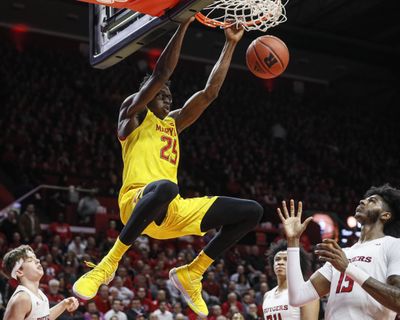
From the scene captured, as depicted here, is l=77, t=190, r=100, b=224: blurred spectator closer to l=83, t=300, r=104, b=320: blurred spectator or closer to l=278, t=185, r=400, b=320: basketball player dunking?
l=83, t=300, r=104, b=320: blurred spectator

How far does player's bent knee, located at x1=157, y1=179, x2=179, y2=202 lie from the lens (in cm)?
445

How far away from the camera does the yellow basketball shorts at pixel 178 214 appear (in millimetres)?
4785

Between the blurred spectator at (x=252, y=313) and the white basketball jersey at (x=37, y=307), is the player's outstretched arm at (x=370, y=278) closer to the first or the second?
the white basketball jersey at (x=37, y=307)

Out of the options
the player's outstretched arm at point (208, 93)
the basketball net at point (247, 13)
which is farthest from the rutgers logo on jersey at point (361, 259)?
the basketball net at point (247, 13)

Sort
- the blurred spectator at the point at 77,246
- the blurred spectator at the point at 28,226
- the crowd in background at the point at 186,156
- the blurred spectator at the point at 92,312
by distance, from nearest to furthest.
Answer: the blurred spectator at the point at 92,312 < the crowd in background at the point at 186,156 < the blurred spectator at the point at 77,246 < the blurred spectator at the point at 28,226

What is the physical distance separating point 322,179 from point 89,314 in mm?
12179

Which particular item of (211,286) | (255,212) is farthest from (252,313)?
(255,212)

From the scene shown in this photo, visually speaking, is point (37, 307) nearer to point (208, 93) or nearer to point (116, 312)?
point (208, 93)

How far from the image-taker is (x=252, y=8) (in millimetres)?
5004

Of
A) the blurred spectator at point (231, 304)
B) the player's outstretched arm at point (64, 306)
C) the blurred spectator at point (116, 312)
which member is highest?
the player's outstretched arm at point (64, 306)

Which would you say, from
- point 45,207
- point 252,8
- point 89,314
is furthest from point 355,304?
point 45,207

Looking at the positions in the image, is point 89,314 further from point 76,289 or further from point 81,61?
point 81,61

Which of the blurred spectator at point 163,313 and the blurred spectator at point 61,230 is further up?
the blurred spectator at point 163,313

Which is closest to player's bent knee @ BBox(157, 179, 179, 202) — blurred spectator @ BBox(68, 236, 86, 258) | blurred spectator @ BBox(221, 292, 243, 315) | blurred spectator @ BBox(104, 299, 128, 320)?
blurred spectator @ BBox(104, 299, 128, 320)
